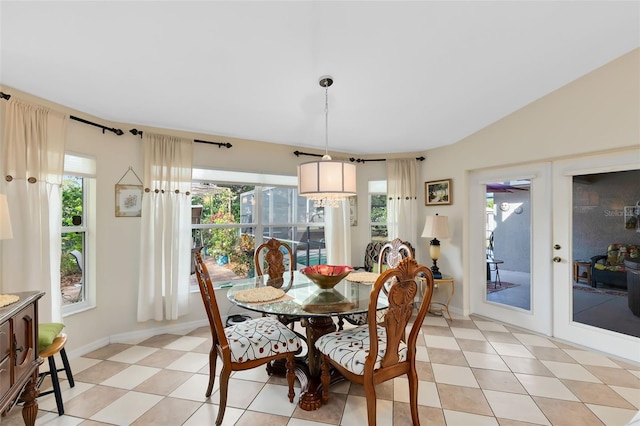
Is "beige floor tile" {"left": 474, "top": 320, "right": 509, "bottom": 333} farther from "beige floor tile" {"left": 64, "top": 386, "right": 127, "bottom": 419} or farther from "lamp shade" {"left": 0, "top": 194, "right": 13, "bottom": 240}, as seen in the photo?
"lamp shade" {"left": 0, "top": 194, "right": 13, "bottom": 240}

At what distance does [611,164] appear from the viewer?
2654 mm

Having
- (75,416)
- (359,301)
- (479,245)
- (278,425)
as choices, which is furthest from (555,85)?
(75,416)

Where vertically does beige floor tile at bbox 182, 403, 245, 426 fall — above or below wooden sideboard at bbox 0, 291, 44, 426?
below

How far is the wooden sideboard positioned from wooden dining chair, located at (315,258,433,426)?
159cm

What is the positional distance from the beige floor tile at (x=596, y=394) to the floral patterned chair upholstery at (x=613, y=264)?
3.28 feet

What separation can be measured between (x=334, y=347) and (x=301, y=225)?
2.37 metres

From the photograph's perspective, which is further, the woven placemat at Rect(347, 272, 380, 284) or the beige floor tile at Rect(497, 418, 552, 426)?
the woven placemat at Rect(347, 272, 380, 284)

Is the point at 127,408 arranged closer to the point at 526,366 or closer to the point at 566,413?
the point at 566,413

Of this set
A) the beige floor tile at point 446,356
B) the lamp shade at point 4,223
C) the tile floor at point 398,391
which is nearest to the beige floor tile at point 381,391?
the tile floor at point 398,391

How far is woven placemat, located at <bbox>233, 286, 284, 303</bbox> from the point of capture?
2068 millimetres

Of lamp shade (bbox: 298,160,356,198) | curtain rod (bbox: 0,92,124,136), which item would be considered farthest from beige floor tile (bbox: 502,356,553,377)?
curtain rod (bbox: 0,92,124,136)

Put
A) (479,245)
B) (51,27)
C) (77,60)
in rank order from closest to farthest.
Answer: (51,27) → (77,60) → (479,245)

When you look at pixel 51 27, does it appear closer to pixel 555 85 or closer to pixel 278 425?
pixel 278 425

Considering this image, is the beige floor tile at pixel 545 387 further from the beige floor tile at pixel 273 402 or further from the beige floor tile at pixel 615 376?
the beige floor tile at pixel 273 402
